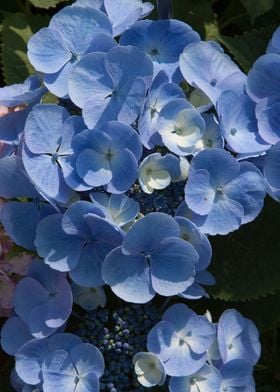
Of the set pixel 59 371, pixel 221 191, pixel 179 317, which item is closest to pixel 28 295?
pixel 59 371

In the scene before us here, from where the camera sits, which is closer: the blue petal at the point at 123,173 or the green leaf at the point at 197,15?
the blue petal at the point at 123,173

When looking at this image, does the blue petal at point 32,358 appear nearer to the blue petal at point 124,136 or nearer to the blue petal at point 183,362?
the blue petal at point 183,362

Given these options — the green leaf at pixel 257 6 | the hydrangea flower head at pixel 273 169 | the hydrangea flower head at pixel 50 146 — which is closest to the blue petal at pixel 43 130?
the hydrangea flower head at pixel 50 146

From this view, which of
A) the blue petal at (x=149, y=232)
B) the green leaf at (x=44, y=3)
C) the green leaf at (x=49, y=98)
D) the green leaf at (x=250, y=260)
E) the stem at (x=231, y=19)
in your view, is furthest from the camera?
the stem at (x=231, y=19)

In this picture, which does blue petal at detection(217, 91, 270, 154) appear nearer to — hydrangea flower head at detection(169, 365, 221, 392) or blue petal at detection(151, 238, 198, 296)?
blue petal at detection(151, 238, 198, 296)

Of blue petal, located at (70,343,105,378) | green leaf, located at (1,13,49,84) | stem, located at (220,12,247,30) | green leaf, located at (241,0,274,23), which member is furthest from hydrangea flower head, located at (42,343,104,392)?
stem, located at (220,12,247,30)

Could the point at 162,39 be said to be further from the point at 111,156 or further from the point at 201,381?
the point at 201,381

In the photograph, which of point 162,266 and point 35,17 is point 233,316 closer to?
point 162,266
